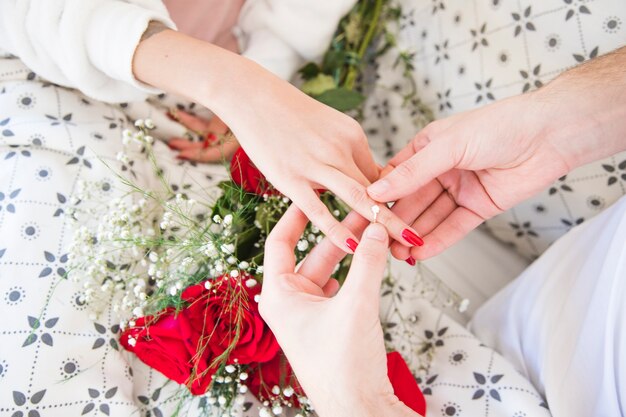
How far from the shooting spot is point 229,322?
0.72 meters

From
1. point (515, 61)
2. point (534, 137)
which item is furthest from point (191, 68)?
point (515, 61)

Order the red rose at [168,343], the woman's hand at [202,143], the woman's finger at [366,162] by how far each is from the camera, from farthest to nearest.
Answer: the woman's hand at [202,143], the woman's finger at [366,162], the red rose at [168,343]

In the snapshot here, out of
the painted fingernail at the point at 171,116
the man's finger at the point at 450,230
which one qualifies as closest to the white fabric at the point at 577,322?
the man's finger at the point at 450,230

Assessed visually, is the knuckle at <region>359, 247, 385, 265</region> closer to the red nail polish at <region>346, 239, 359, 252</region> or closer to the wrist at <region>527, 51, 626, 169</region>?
the red nail polish at <region>346, 239, 359, 252</region>

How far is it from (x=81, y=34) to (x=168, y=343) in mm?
550

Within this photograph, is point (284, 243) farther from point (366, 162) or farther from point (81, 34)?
point (81, 34)

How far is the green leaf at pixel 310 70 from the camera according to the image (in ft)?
3.85

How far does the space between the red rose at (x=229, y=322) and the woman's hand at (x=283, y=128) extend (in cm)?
16

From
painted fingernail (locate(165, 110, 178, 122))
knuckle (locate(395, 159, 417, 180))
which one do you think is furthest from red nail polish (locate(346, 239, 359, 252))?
painted fingernail (locate(165, 110, 178, 122))

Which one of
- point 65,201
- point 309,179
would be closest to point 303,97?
point 309,179

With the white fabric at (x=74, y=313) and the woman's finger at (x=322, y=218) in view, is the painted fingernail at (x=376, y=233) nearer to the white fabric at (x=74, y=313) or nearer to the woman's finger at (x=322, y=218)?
the woman's finger at (x=322, y=218)

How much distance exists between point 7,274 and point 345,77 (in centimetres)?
85

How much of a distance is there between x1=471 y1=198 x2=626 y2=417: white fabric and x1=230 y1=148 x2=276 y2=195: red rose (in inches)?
Result: 22.2

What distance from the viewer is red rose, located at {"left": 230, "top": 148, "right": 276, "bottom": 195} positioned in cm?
79
